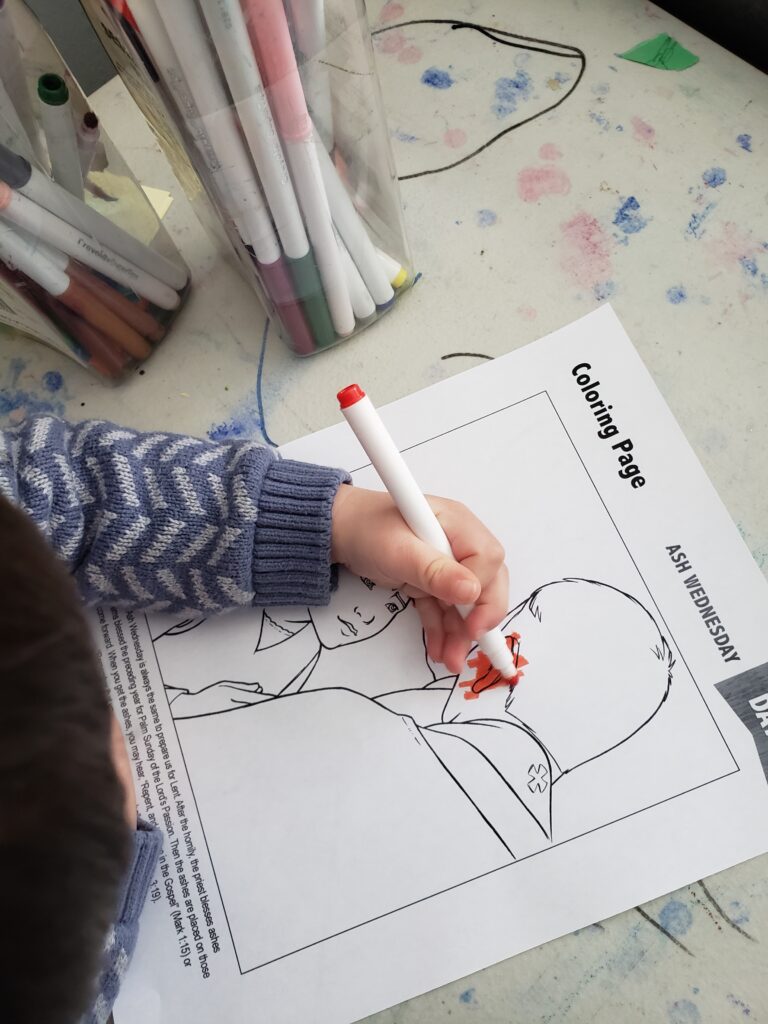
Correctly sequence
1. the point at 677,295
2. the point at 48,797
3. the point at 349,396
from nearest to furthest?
the point at 48,797 < the point at 349,396 < the point at 677,295

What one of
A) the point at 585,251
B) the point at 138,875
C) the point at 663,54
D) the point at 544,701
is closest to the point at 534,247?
the point at 585,251

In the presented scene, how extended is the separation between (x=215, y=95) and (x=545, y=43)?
262mm

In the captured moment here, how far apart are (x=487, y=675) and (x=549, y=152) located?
0.29 metres

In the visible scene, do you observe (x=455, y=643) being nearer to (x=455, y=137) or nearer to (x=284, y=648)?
(x=284, y=648)

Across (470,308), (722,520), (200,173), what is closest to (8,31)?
(200,173)

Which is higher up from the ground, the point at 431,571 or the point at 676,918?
the point at 431,571

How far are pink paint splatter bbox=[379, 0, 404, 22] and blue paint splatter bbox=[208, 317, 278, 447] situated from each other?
24 centimetres

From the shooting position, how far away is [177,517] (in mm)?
382

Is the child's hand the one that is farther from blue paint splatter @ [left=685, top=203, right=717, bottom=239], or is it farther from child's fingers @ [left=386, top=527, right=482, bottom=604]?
blue paint splatter @ [left=685, top=203, right=717, bottom=239]

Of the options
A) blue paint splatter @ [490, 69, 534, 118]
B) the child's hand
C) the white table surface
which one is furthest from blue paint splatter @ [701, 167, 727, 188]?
the child's hand

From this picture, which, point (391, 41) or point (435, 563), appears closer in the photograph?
point (435, 563)

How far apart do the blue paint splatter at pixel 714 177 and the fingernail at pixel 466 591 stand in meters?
0.26

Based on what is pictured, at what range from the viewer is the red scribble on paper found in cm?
38

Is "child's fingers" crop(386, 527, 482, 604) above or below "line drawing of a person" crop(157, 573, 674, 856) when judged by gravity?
above
